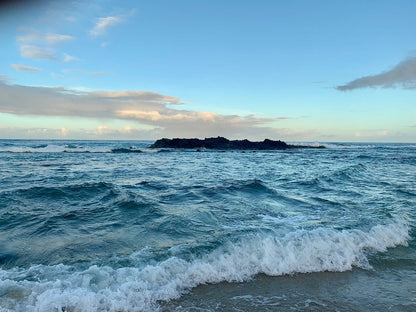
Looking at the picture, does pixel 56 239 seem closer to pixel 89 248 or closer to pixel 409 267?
pixel 89 248

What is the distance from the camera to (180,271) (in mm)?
4457

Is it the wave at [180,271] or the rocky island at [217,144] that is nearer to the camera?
the wave at [180,271]

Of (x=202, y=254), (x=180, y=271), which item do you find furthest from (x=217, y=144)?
(x=180, y=271)

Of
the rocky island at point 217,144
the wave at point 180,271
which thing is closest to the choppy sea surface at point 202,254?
the wave at point 180,271

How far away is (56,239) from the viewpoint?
232 inches

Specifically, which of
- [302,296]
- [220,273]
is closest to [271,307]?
[302,296]

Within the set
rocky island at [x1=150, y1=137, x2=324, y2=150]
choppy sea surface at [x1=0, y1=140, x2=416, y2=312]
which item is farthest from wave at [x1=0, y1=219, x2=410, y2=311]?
rocky island at [x1=150, y1=137, x2=324, y2=150]

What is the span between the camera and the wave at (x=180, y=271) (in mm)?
Result: 3648

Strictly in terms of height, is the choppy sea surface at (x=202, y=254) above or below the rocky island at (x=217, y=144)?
below

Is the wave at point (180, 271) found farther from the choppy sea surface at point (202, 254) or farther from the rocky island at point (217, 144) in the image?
the rocky island at point (217, 144)

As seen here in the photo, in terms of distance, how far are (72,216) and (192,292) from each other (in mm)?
4872

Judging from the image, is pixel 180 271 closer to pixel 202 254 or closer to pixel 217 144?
pixel 202 254

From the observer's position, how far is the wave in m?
3.65

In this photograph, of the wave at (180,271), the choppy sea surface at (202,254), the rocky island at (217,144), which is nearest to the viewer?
the wave at (180,271)
